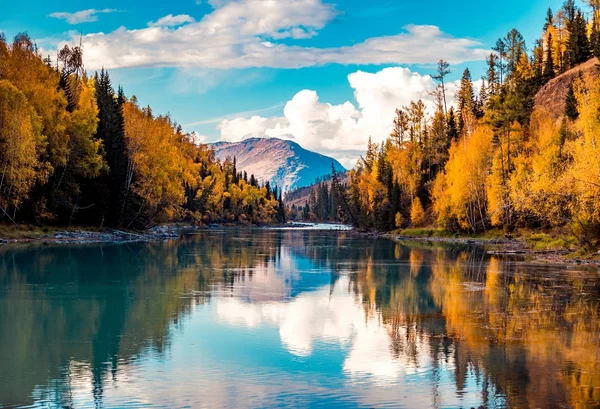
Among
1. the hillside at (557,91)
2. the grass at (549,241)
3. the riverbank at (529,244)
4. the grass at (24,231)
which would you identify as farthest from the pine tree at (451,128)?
the grass at (24,231)

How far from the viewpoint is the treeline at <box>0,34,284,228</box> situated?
52500 mm

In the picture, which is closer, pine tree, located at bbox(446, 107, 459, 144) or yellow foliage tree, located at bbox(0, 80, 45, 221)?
yellow foliage tree, located at bbox(0, 80, 45, 221)

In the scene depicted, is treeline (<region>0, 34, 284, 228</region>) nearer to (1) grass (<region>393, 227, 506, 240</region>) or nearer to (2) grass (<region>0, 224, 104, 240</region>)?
(2) grass (<region>0, 224, 104, 240</region>)

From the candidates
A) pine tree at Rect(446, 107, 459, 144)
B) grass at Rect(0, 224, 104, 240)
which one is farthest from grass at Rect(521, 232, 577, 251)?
grass at Rect(0, 224, 104, 240)

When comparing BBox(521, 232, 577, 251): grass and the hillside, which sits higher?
the hillside

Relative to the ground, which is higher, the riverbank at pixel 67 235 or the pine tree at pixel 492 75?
the pine tree at pixel 492 75

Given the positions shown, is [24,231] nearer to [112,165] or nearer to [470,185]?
[112,165]

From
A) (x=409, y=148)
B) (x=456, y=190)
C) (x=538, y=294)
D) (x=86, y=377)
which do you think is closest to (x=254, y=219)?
(x=409, y=148)

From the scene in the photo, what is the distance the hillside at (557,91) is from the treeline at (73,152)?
5353 centimetres

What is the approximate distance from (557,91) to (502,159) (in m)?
23.4

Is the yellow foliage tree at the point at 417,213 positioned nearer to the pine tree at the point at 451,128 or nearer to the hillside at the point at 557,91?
the pine tree at the point at 451,128

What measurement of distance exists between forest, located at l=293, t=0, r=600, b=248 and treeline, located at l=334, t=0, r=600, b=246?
0.46 feet

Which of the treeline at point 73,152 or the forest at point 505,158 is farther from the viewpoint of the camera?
the treeline at point 73,152

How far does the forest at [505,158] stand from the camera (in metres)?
42.5
